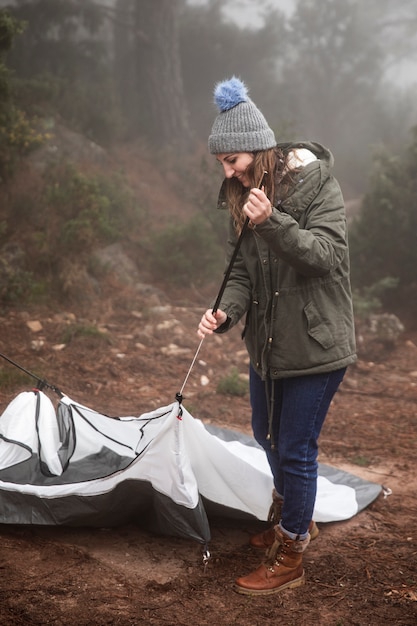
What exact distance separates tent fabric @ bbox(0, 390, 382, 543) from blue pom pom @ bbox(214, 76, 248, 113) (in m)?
1.36

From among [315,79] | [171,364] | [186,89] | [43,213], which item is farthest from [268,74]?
[171,364]

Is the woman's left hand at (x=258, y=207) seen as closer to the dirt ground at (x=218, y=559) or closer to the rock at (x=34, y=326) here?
the dirt ground at (x=218, y=559)

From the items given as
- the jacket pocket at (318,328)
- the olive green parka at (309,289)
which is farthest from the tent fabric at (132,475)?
the jacket pocket at (318,328)

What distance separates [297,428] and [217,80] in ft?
38.7

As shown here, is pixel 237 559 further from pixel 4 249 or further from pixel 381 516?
pixel 4 249

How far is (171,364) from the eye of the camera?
655 cm

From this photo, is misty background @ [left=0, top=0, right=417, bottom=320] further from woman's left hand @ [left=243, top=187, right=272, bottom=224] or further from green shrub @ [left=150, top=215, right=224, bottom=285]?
woman's left hand @ [left=243, top=187, right=272, bottom=224]

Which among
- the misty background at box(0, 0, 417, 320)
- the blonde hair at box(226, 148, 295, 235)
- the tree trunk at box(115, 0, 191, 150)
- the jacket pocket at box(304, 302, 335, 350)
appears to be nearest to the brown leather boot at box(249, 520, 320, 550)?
the jacket pocket at box(304, 302, 335, 350)

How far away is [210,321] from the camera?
9.07 feet

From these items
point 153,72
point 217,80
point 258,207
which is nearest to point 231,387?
point 258,207

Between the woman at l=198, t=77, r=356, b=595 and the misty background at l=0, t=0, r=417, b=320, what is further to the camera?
the misty background at l=0, t=0, r=417, b=320

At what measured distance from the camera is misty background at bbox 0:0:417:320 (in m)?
9.02

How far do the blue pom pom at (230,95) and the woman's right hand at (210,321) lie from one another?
865 mm

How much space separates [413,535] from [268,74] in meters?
12.9
